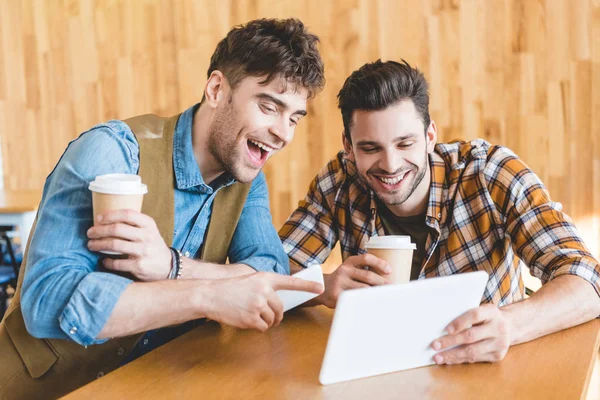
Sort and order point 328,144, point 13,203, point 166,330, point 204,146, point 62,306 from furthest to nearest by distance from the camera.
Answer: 1. point 328,144
2. point 13,203
3. point 204,146
4. point 166,330
5. point 62,306

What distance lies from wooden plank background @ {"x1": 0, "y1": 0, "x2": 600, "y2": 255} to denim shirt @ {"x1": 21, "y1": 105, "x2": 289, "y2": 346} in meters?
2.57

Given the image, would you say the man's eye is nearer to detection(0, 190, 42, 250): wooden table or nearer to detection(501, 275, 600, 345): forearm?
detection(501, 275, 600, 345): forearm

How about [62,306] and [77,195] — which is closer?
[62,306]

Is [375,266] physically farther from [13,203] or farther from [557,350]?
[13,203]

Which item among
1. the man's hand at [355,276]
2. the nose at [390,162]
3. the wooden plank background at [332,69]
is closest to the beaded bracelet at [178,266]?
the man's hand at [355,276]

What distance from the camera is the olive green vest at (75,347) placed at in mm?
1466

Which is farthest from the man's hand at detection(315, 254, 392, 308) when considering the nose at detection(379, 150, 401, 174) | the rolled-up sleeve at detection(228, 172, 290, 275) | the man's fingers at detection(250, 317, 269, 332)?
the nose at detection(379, 150, 401, 174)

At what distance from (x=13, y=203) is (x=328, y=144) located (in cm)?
195

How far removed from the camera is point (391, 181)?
72.9 inches

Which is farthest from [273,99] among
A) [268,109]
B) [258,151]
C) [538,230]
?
[538,230]

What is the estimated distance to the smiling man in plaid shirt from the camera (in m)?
1.63

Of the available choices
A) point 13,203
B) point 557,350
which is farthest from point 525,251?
point 13,203

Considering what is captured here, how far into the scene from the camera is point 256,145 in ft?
5.85

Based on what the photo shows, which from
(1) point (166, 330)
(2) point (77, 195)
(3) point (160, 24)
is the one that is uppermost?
(3) point (160, 24)
